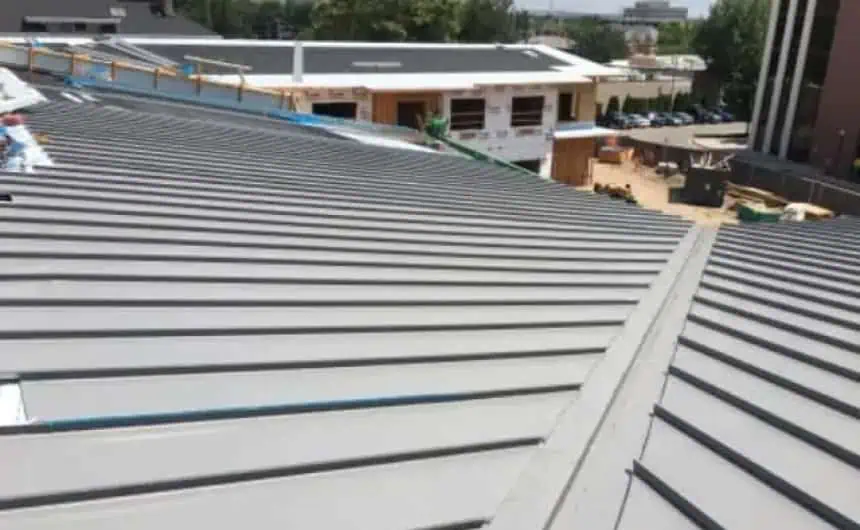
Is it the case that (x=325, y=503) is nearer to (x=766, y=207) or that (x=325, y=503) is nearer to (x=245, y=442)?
(x=245, y=442)

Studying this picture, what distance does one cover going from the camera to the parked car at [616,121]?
182 feet

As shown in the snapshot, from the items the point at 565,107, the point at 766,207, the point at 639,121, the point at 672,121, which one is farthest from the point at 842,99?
the point at 672,121

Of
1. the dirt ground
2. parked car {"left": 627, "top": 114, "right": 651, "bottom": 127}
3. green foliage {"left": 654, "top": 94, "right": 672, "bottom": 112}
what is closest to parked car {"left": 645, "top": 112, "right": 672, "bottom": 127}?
parked car {"left": 627, "top": 114, "right": 651, "bottom": 127}

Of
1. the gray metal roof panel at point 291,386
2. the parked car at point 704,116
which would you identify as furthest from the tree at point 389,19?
the gray metal roof panel at point 291,386

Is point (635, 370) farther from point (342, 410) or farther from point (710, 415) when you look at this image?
point (342, 410)

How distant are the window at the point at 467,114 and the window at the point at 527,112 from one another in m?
1.69

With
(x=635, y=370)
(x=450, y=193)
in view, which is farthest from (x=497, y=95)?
(x=635, y=370)

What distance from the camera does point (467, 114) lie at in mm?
32906

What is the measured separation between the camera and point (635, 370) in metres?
4.63

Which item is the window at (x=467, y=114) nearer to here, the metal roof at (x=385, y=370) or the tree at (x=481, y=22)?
the metal roof at (x=385, y=370)

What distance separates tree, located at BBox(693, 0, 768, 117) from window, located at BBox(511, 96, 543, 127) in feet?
95.9

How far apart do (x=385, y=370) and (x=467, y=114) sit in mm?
29541

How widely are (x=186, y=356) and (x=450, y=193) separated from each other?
19.4 ft

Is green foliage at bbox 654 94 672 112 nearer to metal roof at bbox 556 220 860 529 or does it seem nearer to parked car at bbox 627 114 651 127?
parked car at bbox 627 114 651 127
